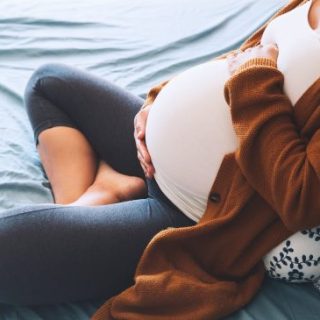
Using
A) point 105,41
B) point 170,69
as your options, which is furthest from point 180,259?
point 105,41

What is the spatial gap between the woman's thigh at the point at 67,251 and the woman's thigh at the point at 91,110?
0.70ft

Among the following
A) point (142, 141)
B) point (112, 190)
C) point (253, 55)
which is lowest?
point (112, 190)

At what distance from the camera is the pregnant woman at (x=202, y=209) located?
72 centimetres

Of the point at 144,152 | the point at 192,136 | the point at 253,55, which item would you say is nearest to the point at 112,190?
the point at 144,152

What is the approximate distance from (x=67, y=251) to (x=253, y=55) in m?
0.48

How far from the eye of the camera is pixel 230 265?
81 centimetres

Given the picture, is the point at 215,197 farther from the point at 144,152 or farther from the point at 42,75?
the point at 42,75

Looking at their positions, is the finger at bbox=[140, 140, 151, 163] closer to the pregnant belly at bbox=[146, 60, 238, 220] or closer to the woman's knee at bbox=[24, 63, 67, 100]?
the pregnant belly at bbox=[146, 60, 238, 220]

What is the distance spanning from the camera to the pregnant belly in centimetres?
80

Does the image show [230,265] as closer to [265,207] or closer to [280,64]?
[265,207]

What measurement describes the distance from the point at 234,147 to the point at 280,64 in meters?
0.16

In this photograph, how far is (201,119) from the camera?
827 mm

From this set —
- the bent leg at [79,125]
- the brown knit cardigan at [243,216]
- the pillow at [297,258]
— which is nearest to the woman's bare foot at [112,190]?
the bent leg at [79,125]

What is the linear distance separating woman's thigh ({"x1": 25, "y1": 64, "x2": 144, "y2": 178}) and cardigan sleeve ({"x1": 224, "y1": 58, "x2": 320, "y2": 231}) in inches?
12.6
